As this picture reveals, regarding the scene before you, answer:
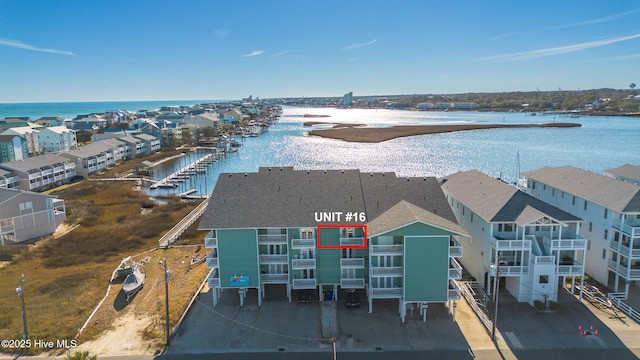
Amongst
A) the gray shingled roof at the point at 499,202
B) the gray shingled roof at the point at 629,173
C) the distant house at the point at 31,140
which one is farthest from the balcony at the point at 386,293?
the distant house at the point at 31,140

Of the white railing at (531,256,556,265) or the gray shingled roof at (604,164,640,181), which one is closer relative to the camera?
the white railing at (531,256,556,265)

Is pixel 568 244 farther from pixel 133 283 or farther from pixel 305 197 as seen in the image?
pixel 133 283

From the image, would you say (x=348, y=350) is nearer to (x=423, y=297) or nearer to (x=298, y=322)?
(x=298, y=322)

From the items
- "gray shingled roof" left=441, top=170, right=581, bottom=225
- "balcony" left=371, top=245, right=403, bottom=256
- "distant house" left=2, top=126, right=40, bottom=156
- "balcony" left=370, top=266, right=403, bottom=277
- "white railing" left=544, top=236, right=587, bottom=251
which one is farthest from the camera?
"distant house" left=2, top=126, right=40, bottom=156

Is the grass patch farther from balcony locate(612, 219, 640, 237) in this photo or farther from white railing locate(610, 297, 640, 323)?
balcony locate(612, 219, 640, 237)

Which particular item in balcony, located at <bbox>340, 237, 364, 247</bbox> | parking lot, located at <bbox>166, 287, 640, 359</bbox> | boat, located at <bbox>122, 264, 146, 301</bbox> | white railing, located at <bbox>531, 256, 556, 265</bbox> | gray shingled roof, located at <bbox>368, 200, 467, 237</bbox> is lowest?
parking lot, located at <bbox>166, 287, 640, 359</bbox>

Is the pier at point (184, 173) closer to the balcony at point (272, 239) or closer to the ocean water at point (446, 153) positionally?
the ocean water at point (446, 153)

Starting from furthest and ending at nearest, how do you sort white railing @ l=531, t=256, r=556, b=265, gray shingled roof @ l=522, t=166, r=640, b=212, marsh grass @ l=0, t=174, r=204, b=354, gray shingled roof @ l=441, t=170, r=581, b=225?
gray shingled roof @ l=522, t=166, r=640, b=212
gray shingled roof @ l=441, t=170, r=581, b=225
white railing @ l=531, t=256, r=556, b=265
marsh grass @ l=0, t=174, r=204, b=354

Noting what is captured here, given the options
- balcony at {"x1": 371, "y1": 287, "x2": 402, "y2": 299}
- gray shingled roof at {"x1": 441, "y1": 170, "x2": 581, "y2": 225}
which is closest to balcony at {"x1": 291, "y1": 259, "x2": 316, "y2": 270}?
balcony at {"x1": 371, "y1": 287, "x2": 402, "y2": 299}

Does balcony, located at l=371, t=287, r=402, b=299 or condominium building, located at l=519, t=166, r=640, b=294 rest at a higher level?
condominium building, located at l=519, t=166, r=640, b=294
